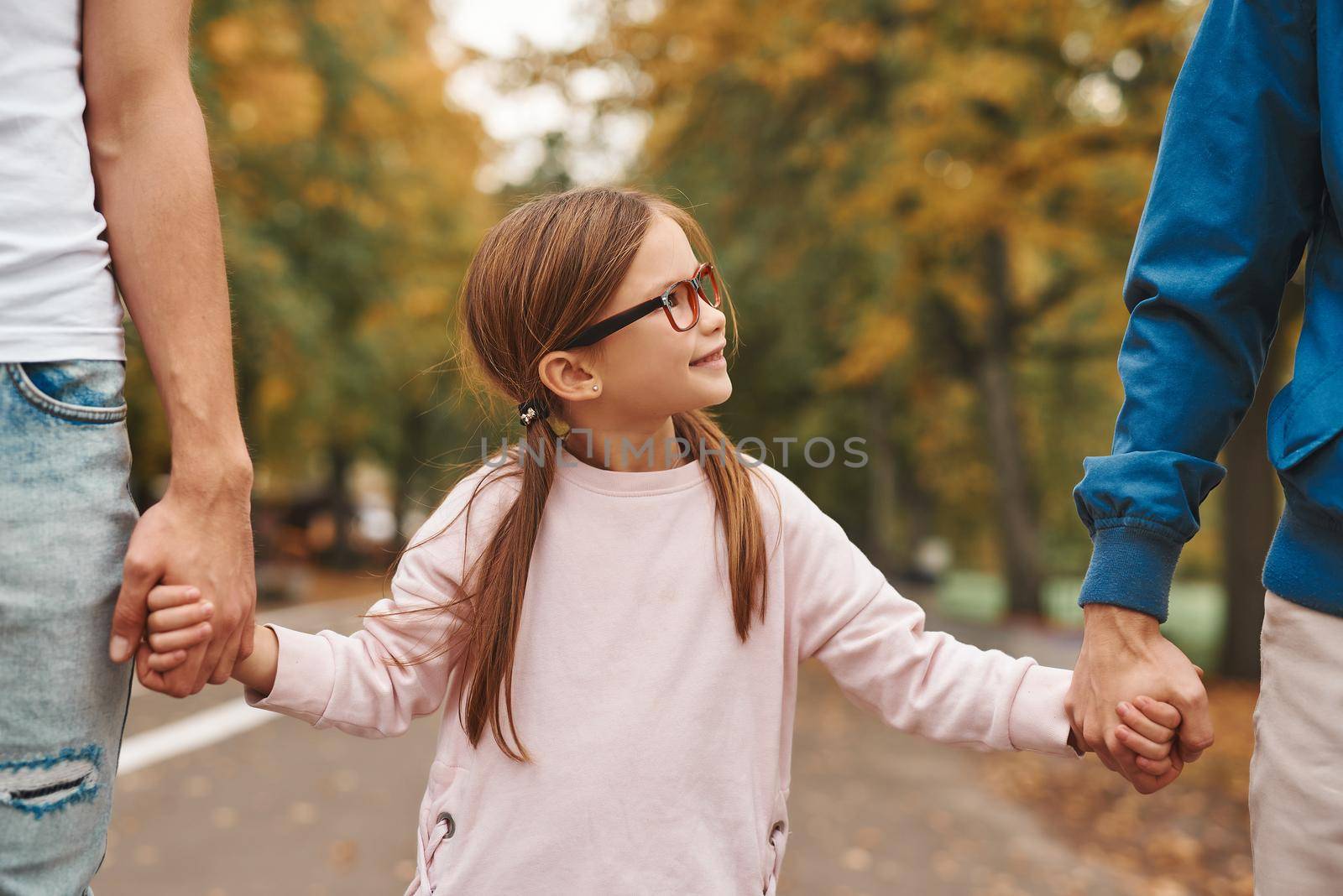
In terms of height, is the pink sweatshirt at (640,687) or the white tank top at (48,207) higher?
the white tank top at (48,207)

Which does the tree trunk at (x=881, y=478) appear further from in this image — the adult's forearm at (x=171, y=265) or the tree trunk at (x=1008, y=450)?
the adult's forearm at (x=171, y=265)

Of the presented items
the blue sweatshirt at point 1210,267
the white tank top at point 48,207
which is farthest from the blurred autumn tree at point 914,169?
the white tank top at point 48,207

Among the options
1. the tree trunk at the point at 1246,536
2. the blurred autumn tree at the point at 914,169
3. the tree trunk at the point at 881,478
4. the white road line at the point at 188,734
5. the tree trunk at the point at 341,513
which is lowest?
the tree trunk at the point at 341,513

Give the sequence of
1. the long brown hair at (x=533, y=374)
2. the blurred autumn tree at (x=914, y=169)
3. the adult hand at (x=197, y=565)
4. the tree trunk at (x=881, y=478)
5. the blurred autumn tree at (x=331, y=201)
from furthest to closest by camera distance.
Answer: the tree trunk at (x=881, y=478) < the blurred autumn tree at (x=331, y=201) < the blurred autumn tree at (x=914, y=169) < the long brown hair at (x=533, y=374) < the adult hand at (x=197, y=565)

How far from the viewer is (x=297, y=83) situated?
582 inches

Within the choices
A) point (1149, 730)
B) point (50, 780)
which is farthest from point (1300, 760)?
point (50, 780)

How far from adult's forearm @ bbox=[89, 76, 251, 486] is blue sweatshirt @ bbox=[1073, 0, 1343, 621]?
4.19ft

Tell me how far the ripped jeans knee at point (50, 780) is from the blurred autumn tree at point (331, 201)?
10.7 metres

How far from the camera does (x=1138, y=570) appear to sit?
1817mm

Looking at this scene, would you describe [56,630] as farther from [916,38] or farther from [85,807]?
[916,38]

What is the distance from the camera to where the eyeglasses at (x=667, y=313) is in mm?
2125

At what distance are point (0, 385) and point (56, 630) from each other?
0.31 m

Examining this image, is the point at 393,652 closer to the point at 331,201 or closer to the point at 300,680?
the point at 300,680

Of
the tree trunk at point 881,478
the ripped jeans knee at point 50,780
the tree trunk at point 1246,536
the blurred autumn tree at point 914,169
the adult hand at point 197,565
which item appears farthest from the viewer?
the tree trunk at point 881,478
